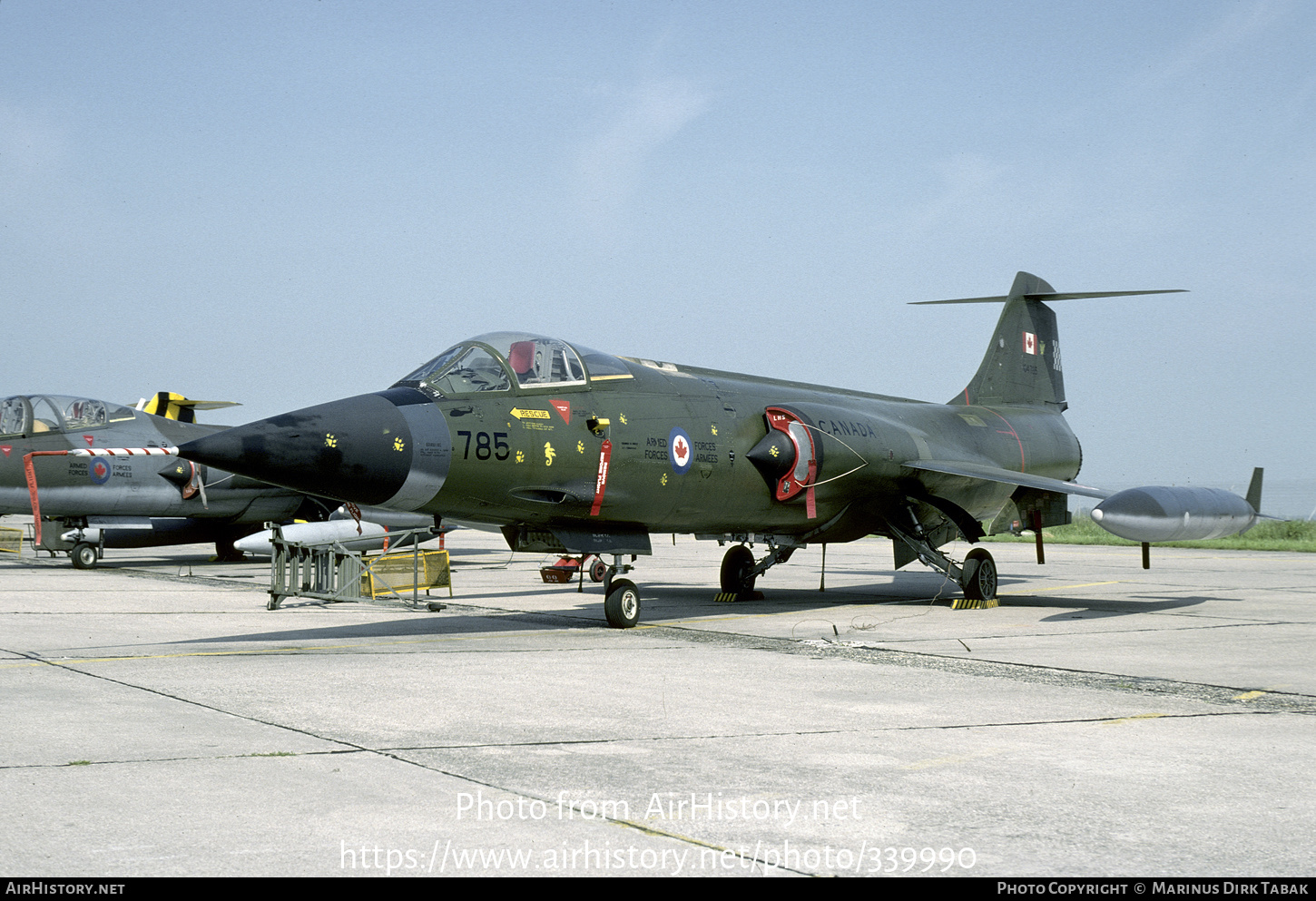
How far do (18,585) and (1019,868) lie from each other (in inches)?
663

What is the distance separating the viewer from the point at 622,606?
37.9ft

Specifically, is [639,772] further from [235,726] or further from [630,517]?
[630,517]

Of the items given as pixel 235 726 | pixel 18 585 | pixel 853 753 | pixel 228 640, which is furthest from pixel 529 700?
pixel 18 585

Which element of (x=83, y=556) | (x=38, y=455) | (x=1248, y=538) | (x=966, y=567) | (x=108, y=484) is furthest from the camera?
(x=1248, y=538)

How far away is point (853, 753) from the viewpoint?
5.53 meters

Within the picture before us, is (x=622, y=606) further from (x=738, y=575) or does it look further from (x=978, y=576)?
(x=978, y=576)

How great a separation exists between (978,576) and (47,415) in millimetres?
16565

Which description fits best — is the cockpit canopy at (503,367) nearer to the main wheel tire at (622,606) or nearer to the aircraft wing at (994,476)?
the main wheel tire at (622,606)

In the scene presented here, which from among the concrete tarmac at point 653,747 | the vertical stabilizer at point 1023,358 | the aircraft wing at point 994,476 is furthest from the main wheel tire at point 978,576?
the vertical stabilizer at point 1023,358

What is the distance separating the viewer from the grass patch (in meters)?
33.6

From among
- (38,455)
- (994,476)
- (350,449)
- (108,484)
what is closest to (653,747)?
(350,449)

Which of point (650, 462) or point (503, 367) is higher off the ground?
point (503, 367)

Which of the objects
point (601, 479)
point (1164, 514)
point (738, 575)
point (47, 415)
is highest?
point (47, 415)

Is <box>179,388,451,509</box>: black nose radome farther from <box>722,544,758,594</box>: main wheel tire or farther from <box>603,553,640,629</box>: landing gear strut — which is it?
<box>722,544,758,594</box>: main wheel tire
